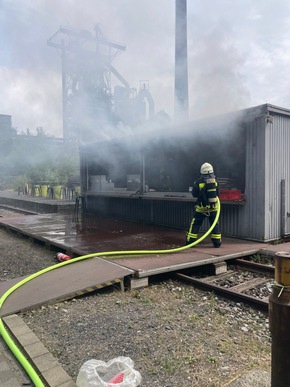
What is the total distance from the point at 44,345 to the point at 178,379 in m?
1.16

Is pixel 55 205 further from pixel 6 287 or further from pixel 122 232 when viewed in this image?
pixel 6 287

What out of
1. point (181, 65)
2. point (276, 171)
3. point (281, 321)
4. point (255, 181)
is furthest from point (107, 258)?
point (181, 65)

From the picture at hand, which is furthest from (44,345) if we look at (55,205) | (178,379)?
(55,205)

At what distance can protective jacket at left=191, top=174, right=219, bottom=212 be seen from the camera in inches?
214

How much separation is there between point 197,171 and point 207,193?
11.9ft

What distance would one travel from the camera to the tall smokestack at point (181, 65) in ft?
26.1

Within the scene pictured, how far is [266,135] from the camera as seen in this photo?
5.57 meters

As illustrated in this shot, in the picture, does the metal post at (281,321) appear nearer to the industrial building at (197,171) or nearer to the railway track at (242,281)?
the railway track at (242,281)

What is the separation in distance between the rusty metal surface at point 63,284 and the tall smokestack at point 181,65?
20.0 ft

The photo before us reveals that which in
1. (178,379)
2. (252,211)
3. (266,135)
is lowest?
(178,379)

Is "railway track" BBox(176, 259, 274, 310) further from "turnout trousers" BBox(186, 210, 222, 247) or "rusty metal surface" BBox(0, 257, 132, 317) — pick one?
"rusty metal surface" BBox(0, 257, 132, 317)

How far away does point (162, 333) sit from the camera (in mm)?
2859

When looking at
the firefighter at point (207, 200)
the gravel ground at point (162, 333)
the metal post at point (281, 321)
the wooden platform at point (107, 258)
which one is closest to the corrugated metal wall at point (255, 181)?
the wooden platform at point (107, 258)

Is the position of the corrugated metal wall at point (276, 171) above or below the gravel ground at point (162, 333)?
above
